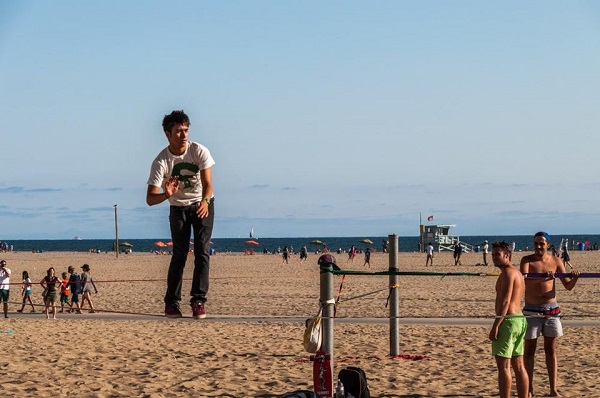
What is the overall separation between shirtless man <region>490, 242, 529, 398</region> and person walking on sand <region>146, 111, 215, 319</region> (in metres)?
3.06

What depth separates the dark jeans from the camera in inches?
263

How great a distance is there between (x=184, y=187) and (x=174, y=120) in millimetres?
527

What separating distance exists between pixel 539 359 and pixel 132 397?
21.4 feet

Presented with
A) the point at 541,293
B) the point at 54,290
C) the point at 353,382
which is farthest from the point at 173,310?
the point at 54,290

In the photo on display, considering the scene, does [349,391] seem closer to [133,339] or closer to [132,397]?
[132,397]

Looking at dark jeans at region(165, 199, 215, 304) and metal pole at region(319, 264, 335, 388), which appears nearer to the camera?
dark jeans at region(165, 199, 215, 304)

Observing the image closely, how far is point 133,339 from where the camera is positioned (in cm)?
Result: 1609

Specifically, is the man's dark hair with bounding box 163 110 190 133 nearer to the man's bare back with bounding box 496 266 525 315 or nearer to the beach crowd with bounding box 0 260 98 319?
the man's bare back with bounding box 496 266 525 315

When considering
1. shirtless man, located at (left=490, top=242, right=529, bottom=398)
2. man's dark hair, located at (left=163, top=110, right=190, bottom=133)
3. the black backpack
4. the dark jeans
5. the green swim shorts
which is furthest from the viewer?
the black backpack

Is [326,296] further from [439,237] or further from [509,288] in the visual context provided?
[439,237]

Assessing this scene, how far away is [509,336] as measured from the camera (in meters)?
8.53

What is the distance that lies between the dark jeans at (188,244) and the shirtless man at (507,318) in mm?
2994

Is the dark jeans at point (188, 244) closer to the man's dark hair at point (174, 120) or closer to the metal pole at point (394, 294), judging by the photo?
the man's dark hair at point (174, 120)

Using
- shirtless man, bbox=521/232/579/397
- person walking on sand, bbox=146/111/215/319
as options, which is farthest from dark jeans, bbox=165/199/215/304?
shirtless man, bbox=521/232/579/397
